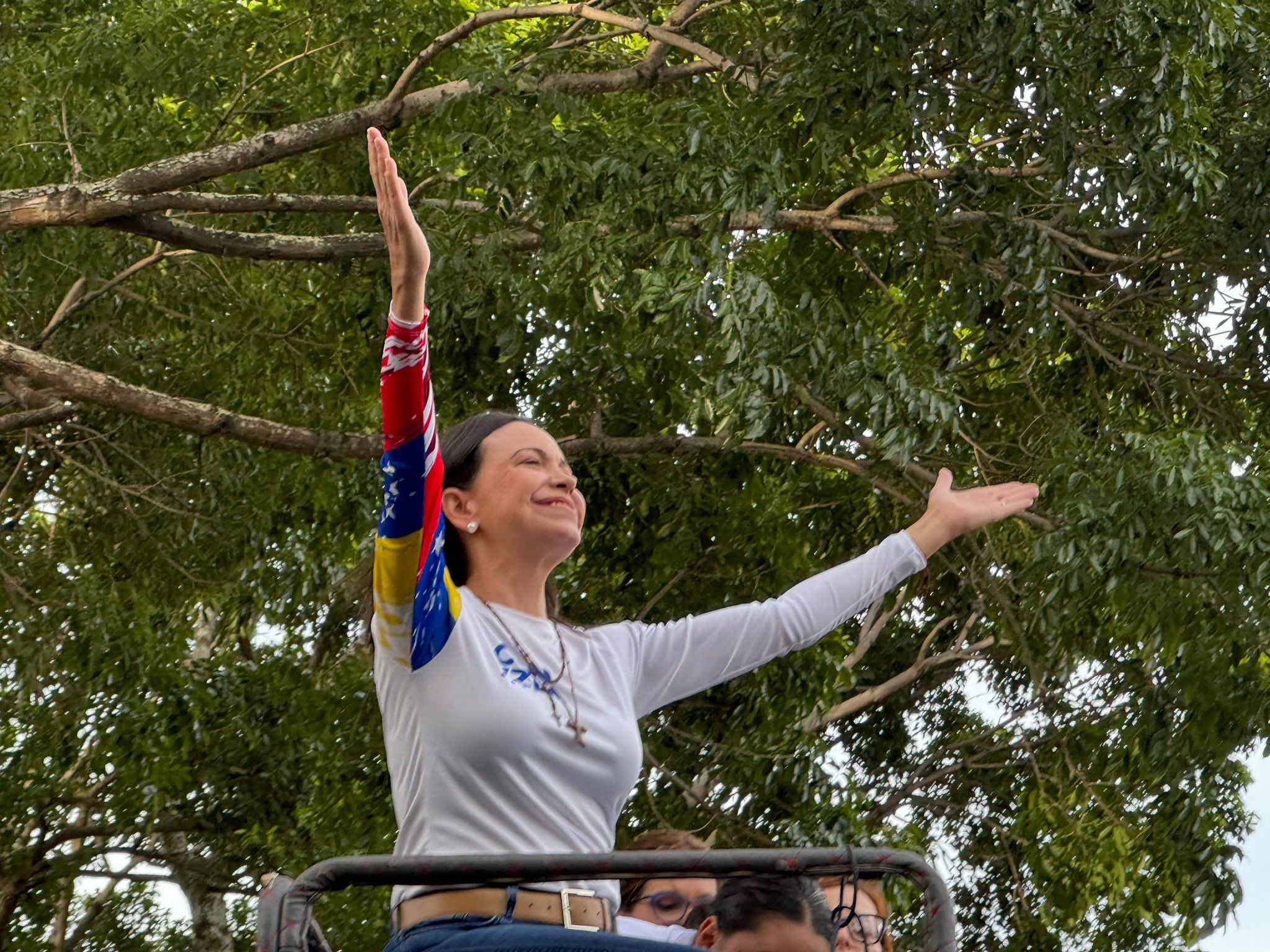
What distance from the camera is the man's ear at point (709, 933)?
2.00 m

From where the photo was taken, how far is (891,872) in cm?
172

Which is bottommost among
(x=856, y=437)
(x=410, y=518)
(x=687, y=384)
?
(x=410, y=518)

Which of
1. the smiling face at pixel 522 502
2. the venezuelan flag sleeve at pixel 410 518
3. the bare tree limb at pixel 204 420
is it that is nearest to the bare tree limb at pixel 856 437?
the bare tree limb at pixel 204 420

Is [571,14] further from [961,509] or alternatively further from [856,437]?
[961,509]

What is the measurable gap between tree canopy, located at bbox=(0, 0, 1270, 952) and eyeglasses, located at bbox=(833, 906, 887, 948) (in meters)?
4.04

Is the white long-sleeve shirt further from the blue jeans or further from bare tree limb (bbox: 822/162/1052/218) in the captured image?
bare tree limb (bbox: 822/162/1052/218)

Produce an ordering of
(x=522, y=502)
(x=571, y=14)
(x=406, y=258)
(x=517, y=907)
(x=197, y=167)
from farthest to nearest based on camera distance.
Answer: (x=571, y=14) < (x=197, y=167) < (x=522, y=502) < (x=406, y=258) < (x=517, y=907)

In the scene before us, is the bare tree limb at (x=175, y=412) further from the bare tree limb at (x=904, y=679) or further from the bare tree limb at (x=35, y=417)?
the bare tree limb at (x=904, y=679)

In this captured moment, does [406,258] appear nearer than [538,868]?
No

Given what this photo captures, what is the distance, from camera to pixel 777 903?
1.97m

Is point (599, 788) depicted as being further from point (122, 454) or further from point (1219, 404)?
point (122, 454)

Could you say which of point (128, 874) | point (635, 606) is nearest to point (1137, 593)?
point (635, 606)

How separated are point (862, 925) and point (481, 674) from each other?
0.49 meters

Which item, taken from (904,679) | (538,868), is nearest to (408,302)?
(538,868)
